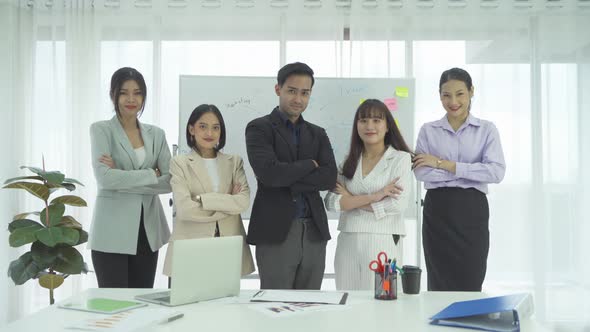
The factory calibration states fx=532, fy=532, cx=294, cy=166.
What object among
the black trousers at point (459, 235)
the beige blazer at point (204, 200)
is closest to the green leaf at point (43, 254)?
the beige blazer at point (204, 200)

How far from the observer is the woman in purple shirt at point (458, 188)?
2.77 meters

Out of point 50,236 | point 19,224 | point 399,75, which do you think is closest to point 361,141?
point 399,75

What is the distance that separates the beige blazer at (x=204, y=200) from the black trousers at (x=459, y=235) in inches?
39.7

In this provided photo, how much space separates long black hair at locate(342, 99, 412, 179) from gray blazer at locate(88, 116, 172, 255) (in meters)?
0.97

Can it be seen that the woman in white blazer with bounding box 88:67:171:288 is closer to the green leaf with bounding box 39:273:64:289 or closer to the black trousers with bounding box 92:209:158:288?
the black trousers with bounding box 92:209:158:288

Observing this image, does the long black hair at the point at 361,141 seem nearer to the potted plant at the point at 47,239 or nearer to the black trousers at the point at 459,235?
the black trousers at the point at 459,235

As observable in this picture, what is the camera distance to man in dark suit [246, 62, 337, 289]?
2592mm

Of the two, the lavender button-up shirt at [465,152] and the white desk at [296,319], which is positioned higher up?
the lavender button-up shirt at [465,152]

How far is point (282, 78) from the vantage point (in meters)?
2.78

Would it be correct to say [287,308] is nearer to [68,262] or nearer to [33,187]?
[68,262]

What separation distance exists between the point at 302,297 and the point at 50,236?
170 centimetres

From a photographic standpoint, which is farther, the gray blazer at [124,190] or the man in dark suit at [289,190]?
the gray blazer at [124,190]

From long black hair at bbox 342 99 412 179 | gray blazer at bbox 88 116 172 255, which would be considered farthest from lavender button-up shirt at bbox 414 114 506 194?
gray blazer at bbox 88 116 172 255

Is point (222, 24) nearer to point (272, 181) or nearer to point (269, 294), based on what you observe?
point (272, 181)
